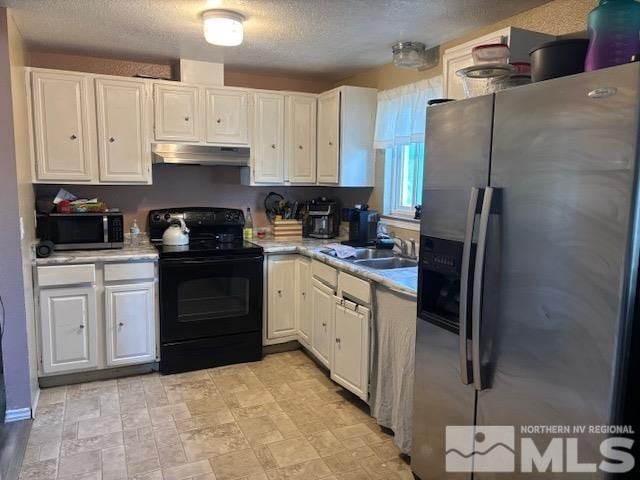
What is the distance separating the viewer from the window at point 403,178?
11.6 ft

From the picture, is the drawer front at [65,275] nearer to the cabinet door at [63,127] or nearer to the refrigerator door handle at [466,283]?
the cabinet door at [63,127]

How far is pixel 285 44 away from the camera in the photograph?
3.22m

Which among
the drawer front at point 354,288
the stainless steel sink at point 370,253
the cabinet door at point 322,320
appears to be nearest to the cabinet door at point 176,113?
the stainless steel sink at point 370,253

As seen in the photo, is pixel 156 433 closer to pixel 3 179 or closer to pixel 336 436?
pixel 336 436

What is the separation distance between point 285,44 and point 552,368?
8.66ft

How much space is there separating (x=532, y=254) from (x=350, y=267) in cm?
147

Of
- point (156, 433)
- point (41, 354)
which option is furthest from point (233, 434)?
point (41, 354)

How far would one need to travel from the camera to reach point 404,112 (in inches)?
138

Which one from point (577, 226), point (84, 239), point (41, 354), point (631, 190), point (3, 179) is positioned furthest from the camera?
point (84, 239)

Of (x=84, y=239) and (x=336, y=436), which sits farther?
(x=84, y=239)

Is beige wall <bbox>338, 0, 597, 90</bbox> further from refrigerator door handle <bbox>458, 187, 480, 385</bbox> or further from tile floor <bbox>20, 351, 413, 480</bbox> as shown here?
tile floor <bbox>20, 351, 413, 480</bbox>

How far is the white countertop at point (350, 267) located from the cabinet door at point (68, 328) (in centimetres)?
131

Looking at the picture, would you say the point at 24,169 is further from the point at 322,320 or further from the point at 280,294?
the point at 322,320

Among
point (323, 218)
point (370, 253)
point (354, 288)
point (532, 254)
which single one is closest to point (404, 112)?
point (370, 253)
